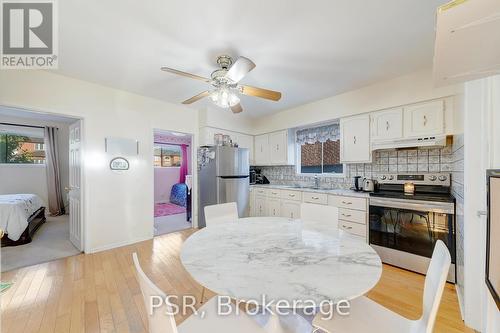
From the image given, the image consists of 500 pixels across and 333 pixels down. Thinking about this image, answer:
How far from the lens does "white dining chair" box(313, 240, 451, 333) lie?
90 centimetres

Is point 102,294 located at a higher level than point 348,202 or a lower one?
lower

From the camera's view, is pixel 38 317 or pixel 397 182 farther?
pixel 397 182

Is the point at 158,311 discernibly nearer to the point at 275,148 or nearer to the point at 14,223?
the point at 275,148

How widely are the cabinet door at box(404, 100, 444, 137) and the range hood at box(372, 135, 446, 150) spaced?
0.10 m

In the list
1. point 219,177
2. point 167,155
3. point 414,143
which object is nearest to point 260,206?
point 219,177

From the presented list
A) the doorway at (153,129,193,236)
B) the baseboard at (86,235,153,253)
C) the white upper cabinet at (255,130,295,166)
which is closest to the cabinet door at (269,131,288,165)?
the white upper cabinet at (255,130,295,166)

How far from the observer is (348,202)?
284cm

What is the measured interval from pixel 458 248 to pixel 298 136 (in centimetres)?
288

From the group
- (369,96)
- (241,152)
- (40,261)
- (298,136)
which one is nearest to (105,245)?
(40,261)

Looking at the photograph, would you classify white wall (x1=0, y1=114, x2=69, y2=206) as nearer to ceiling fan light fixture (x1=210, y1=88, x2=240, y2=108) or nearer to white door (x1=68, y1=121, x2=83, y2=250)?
white door (x1=68, y1=121, x2=83, y2=250)

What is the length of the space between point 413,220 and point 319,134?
6.73 ft

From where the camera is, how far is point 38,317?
165 centimetres

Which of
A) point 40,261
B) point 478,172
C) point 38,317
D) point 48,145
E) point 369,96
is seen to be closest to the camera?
point 478,172

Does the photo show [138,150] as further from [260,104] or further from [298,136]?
[298,136]
